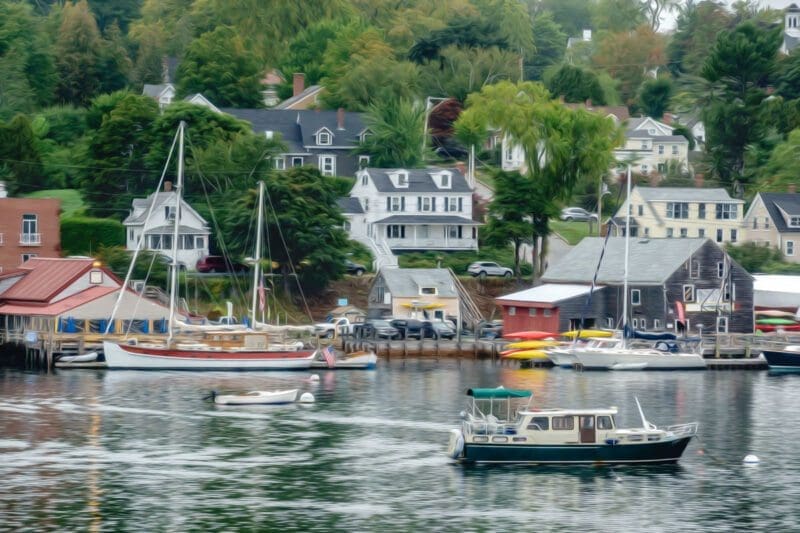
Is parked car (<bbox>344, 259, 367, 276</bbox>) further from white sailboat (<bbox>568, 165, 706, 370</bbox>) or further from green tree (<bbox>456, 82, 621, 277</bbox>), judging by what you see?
white sailboat (<bbox>568, 165, 706, 370</bbox>)

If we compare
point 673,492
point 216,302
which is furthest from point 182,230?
point 673,492

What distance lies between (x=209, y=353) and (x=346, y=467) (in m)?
41.3

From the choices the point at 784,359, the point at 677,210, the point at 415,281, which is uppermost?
the point at 677,210

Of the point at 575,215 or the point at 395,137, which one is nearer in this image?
the point at 395,137

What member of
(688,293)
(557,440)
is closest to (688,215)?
(688,293)

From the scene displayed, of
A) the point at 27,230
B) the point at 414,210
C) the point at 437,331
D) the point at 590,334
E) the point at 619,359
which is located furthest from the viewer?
the point at 414,210

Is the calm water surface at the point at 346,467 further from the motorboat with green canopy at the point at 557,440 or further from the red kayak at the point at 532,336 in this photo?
the red kayak at the point at 532,336

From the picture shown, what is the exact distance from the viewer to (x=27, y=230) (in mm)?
135750

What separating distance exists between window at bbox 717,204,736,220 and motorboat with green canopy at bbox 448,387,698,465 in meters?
91.7

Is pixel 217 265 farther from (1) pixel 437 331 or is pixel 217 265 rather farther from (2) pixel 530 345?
(2) pixel 530 345

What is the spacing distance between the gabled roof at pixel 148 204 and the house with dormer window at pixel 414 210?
18.1 m

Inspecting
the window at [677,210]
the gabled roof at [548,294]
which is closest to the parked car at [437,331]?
the gabled roof at [548,294]

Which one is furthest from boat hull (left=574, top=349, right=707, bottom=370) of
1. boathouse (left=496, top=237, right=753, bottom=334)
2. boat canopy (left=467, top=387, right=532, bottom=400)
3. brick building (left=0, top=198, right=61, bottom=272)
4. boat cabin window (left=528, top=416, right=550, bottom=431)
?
brick building (left=0, top=198, right=61, bottom=272)

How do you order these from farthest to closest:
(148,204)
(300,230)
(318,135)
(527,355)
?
(318,135) < (148,204) < (300,230) < (527,355)
